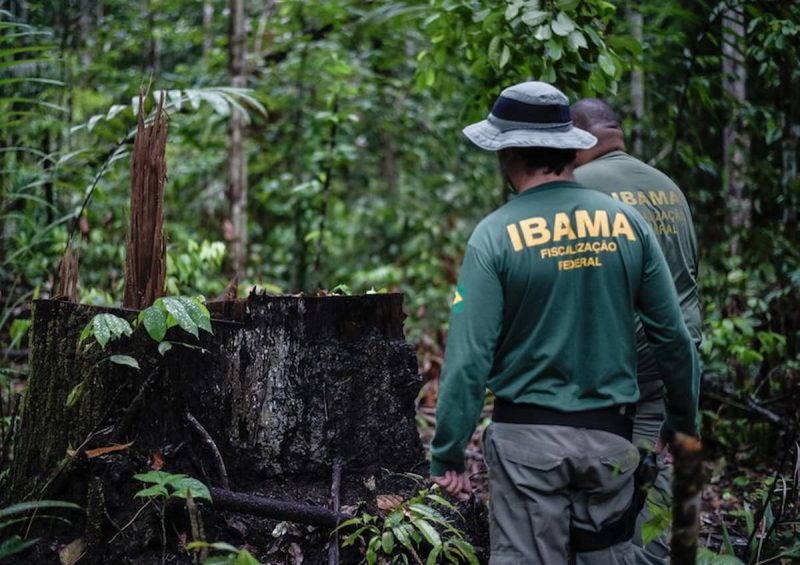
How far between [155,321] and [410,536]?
1250 mm

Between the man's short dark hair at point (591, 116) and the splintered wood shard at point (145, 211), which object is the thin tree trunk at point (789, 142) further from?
the splintered wood shard at point (145, 211)

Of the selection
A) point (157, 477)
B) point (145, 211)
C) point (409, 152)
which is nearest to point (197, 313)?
point (157, 477)

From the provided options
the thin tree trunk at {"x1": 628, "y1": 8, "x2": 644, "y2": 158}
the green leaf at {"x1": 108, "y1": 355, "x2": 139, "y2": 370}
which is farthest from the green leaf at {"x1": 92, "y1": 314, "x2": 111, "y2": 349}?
the thin tree trunk at {"x1": 628, "y1": 8, "x2": 644, "y2": 158}

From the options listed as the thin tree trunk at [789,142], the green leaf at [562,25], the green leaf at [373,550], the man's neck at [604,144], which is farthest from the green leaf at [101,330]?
the thin tree trunk at [789,142]

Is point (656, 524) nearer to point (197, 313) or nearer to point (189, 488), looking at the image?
point (189, 488)

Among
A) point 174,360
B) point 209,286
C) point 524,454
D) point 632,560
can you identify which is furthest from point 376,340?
point 209,286

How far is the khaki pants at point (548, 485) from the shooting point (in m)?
2.38

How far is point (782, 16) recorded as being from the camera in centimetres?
506

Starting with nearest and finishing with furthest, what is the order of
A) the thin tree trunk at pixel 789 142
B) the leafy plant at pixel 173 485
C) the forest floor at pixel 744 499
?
the leafy plant at pixel 173 485, the forest floor at pixel 744 499, the thin tree trunk at pixel 789 142

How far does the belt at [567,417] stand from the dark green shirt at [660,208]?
2.63ft

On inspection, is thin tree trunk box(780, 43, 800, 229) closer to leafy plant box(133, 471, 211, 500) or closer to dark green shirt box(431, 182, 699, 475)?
dark green shirt box(431, 182, 699, 475)

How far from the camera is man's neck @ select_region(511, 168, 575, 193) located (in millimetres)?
2516

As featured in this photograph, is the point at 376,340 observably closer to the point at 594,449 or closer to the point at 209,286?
the point at 594,449

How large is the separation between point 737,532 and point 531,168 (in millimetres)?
2548
